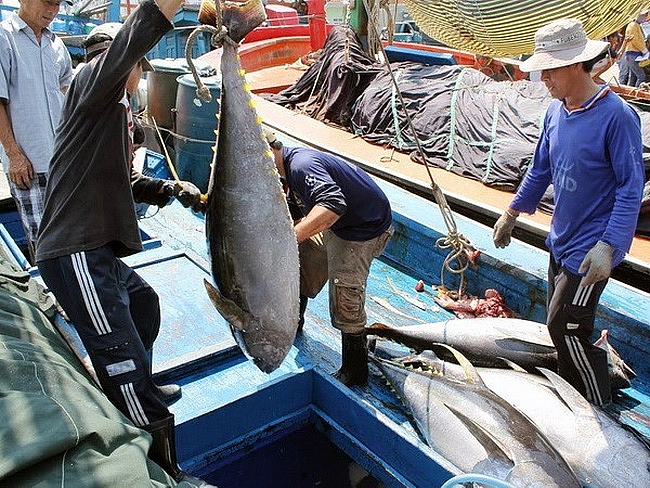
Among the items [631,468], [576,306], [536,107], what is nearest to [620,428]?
[631,468]

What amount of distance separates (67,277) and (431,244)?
297 centimetres

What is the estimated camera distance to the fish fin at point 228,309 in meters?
2.39

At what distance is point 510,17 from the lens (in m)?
2.72

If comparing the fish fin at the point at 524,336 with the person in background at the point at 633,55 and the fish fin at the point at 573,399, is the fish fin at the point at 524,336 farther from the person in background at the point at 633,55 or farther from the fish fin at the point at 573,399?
the person in background at the point at 633,55

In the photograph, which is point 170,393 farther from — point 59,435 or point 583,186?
point 583,186

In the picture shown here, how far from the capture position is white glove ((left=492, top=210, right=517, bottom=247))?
11.3ft

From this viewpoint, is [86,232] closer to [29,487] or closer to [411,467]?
[29,487]

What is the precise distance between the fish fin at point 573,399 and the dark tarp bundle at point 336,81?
5.23 metres

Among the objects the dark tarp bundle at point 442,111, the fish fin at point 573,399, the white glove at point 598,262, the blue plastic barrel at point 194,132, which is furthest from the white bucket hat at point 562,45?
the blue plastic barrel at point 194,132

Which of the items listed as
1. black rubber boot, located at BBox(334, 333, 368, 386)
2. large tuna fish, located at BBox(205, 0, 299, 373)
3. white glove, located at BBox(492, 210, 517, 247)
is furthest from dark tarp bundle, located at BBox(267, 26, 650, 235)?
large tuna fish, located at BBox(205, 0, 299, 373)

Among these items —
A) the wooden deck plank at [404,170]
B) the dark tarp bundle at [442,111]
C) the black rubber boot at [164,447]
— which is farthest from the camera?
the dark tarp bundle at [442,111]

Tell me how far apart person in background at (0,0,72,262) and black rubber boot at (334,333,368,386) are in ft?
7.06

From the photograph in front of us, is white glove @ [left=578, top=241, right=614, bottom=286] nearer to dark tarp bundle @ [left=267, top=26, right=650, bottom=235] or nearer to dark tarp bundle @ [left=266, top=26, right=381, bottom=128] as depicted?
dark tarp bundle @ [left=267, top=26, right=650, bottom=235]

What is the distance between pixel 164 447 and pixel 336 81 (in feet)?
20.3
